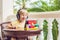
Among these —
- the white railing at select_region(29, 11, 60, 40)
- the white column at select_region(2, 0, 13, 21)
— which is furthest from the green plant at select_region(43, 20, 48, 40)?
the white column at select_region(2, 0, 13, 21)

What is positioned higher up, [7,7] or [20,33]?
[7,7]

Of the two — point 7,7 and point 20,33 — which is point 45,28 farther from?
point 7,7

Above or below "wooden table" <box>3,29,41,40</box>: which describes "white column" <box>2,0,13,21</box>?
above

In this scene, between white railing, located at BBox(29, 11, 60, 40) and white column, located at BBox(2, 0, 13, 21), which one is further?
white column, located at BBox(2, 0, 13, 21)

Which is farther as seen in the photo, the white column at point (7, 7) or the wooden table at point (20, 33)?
the white column at point (7, 7)

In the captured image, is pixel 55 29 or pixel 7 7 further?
pixel 7 7

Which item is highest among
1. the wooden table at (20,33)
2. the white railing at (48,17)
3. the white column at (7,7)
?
the white column at (7,7)

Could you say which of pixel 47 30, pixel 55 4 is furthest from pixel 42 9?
pixel 47 30

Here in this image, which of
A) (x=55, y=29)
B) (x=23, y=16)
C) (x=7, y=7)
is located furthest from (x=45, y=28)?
(x=7, y=7)

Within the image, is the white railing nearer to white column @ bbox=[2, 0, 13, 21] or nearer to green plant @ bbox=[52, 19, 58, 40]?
green plant @ bbox=[52, 19, 58, 40]

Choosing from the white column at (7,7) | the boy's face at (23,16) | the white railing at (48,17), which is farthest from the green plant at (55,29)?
the white column at (7,7)

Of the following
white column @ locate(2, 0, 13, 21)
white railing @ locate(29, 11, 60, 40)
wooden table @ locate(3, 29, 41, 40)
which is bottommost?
wooden table @ locate(3, 29, 41, 40)

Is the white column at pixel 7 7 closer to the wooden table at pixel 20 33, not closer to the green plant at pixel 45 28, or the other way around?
the wooden table at pixel 20 33

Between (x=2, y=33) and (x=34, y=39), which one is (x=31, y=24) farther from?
(x=2, y=33)
